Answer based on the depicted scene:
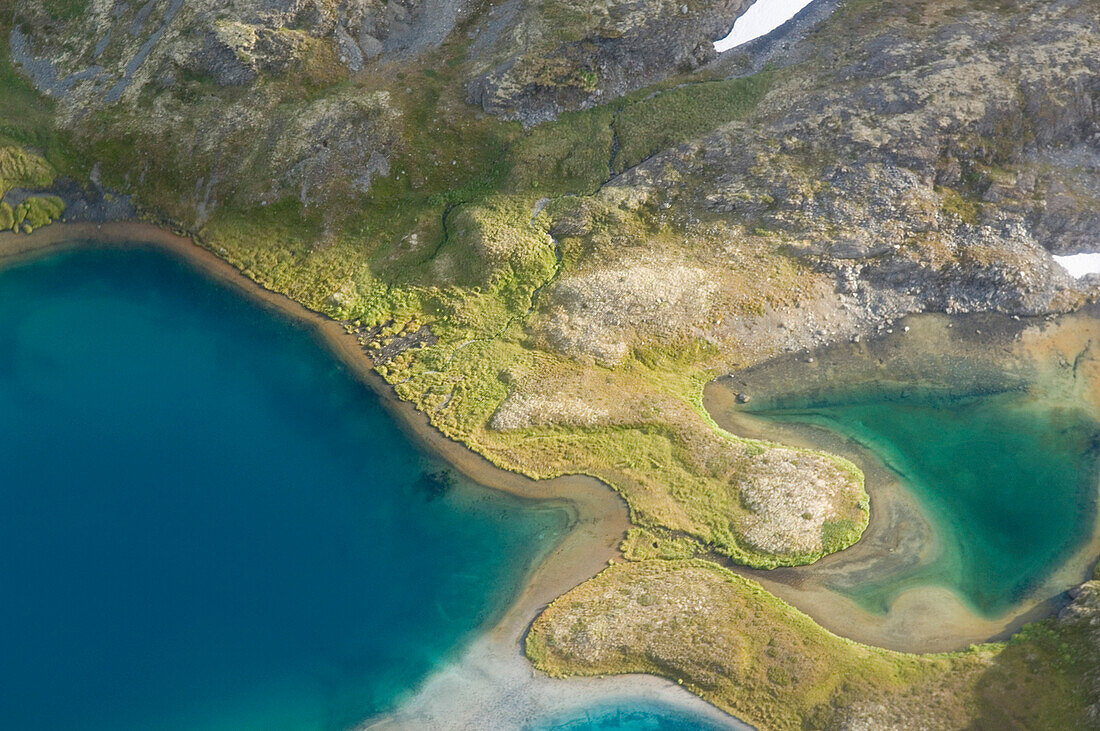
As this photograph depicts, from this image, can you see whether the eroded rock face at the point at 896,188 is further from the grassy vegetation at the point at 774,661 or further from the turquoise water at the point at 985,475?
the grassy vegetation at the point at 774,661

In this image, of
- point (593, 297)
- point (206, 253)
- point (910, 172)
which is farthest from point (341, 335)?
point (910, 172)

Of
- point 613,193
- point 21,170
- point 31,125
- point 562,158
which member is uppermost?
point 31,125

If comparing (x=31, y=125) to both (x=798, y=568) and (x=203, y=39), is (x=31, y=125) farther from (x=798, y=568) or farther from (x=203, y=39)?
(x=798, y=568)

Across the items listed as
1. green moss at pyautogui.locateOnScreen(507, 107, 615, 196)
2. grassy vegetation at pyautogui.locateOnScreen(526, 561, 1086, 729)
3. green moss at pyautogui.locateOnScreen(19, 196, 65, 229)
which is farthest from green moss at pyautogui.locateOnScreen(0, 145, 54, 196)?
grassy vegetation at pyautogui.locateOnScreen(526, 561, 1086, 729)

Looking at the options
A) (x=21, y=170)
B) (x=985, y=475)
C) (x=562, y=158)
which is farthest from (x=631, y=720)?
(x=21, y=170)

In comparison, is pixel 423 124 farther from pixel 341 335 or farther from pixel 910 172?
pixel 910 172

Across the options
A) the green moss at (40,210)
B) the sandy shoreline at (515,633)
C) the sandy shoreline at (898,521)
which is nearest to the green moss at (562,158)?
the sandy shoreline at (515,633)
